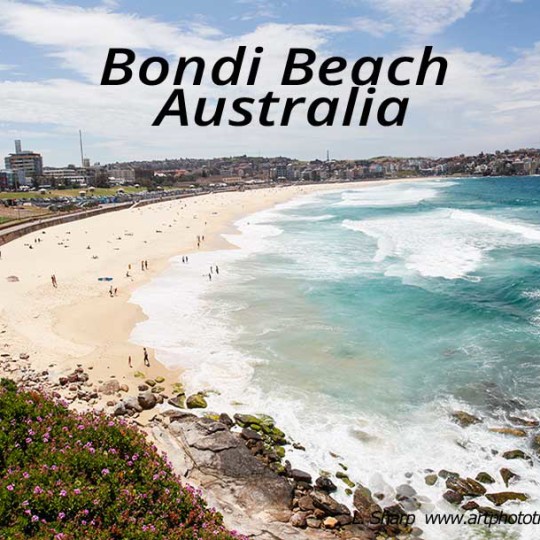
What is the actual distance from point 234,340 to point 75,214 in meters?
49.5

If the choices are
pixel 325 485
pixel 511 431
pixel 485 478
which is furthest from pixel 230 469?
pixel 511 431

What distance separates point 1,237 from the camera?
136 ft

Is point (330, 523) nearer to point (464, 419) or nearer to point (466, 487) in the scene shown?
point (466, 487)

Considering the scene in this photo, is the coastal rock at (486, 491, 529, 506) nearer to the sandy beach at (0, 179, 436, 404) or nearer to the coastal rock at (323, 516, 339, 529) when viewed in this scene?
the coastal rock at (323, 516, 339, 529)

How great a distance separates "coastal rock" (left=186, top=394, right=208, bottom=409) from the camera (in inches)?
557

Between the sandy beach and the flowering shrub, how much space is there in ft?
18.8

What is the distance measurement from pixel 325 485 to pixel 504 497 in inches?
155

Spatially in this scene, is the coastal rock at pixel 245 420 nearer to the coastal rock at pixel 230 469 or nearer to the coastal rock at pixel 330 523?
the coastal rock at pixel 230 469

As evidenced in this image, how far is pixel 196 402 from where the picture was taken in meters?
14.2

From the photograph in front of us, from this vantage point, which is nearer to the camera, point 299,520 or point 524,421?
point 299,520

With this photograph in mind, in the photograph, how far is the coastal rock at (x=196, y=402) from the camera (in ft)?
46.4

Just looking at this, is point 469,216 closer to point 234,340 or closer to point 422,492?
point 234,340

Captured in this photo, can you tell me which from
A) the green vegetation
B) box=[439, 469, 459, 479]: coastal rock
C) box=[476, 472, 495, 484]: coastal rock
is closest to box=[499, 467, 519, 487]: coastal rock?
box=[476, 472, 495, 484]: coastal rock

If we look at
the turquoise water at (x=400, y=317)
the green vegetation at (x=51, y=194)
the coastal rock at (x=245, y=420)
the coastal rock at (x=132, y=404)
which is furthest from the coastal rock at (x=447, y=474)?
the green vegetation at (x=51, y=194)
